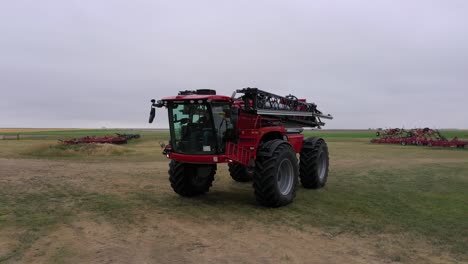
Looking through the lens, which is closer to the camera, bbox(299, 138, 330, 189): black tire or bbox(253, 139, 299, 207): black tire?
bbox(253, 139, 299, 207): black tire

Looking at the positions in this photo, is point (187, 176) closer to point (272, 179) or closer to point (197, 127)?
point (197, 127)

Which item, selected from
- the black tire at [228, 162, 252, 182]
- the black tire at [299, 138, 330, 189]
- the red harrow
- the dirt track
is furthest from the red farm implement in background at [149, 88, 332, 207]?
the red harrow

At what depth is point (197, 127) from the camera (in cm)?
980

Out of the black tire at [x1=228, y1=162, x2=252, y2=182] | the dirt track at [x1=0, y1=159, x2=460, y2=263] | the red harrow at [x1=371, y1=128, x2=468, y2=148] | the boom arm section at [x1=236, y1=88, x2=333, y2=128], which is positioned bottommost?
the dirt track at [x1=0, y1=159, x2=460, y2=263]

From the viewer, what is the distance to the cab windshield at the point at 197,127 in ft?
31.3

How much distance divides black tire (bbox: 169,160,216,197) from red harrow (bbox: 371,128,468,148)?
28684 millimetres

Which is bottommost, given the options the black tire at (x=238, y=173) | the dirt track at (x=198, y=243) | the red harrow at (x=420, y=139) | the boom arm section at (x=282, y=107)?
the dirt track at (x=198, y=243)

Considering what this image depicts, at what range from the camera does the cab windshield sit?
9531 millimetres

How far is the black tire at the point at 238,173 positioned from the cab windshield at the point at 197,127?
3.81 m

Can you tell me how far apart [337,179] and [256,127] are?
5.80 meters

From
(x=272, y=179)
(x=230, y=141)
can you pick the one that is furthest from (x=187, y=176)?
(x=272, y=179)

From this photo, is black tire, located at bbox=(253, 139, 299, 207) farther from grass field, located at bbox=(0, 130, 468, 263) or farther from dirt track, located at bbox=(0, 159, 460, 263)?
dirt track, located at bbox=(0, 159, 460, 263)

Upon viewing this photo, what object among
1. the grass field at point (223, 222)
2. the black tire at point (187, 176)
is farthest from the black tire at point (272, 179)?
the black tire at point (187, 176)

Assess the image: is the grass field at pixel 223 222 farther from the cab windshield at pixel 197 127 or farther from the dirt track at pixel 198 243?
the cab windshield at pixel 197 127
